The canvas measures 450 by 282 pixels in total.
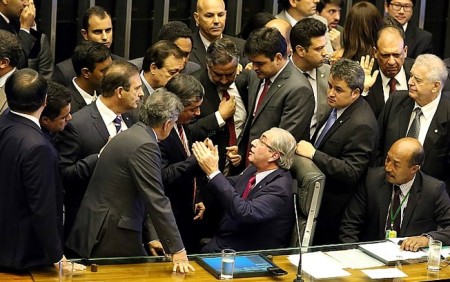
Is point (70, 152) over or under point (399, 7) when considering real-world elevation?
under

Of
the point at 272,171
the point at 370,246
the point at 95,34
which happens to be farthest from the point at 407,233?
the point at 95,34

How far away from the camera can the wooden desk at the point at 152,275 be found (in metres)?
4.82

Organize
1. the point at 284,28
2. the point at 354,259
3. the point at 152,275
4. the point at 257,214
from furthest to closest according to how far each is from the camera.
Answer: the point at 284,28 → the point at 257,214 → the point at 354,259 → the point at 152,275

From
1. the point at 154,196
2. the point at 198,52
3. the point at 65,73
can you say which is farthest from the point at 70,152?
the point at 198,52

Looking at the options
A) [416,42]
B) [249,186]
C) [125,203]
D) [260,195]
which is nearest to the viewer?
[125,203]

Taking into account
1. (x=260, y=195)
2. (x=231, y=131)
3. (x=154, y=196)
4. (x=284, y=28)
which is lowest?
(x=260, y=195)

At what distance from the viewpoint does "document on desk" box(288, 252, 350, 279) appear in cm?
512

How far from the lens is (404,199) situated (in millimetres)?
6055

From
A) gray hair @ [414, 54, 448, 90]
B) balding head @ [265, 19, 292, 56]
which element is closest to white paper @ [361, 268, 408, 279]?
gray hair @ [414, 54, 448, 90]

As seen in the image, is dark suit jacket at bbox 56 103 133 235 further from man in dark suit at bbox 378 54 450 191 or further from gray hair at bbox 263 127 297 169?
man in dark suit at bbox 378 54 450 191

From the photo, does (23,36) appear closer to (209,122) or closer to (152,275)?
(209,122)

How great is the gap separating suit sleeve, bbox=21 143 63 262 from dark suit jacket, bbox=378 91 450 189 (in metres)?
2.55

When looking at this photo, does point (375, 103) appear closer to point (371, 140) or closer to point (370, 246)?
point (371, 140)

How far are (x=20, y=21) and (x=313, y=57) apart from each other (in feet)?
6.92
